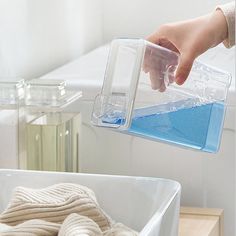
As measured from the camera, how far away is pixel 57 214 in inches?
41.9

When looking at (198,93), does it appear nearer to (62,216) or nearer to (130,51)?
(130,51)

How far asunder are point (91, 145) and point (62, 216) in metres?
0.54

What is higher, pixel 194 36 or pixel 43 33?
pixel 194 36

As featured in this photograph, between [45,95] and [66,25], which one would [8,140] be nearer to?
[45,95]

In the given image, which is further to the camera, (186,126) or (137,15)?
(137,15)

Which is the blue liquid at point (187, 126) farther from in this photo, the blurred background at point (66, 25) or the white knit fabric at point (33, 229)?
the blurred background at point (66, 25)

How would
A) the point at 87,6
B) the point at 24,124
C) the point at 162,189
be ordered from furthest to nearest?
the point at 87,6 < the point at 24,124 < the point at 162,189

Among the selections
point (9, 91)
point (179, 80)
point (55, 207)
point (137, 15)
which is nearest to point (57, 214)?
point (55, 207)

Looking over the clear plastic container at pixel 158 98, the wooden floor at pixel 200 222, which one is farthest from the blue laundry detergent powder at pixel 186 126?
the wooden floor at pixel 200 222

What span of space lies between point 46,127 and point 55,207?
341 millimetres

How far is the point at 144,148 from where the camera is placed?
1578mm

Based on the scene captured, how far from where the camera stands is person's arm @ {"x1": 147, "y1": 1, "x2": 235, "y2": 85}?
1.16 meters

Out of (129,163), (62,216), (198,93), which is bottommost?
(129,163)

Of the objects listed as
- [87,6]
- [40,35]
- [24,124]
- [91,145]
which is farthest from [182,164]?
[87,6]
